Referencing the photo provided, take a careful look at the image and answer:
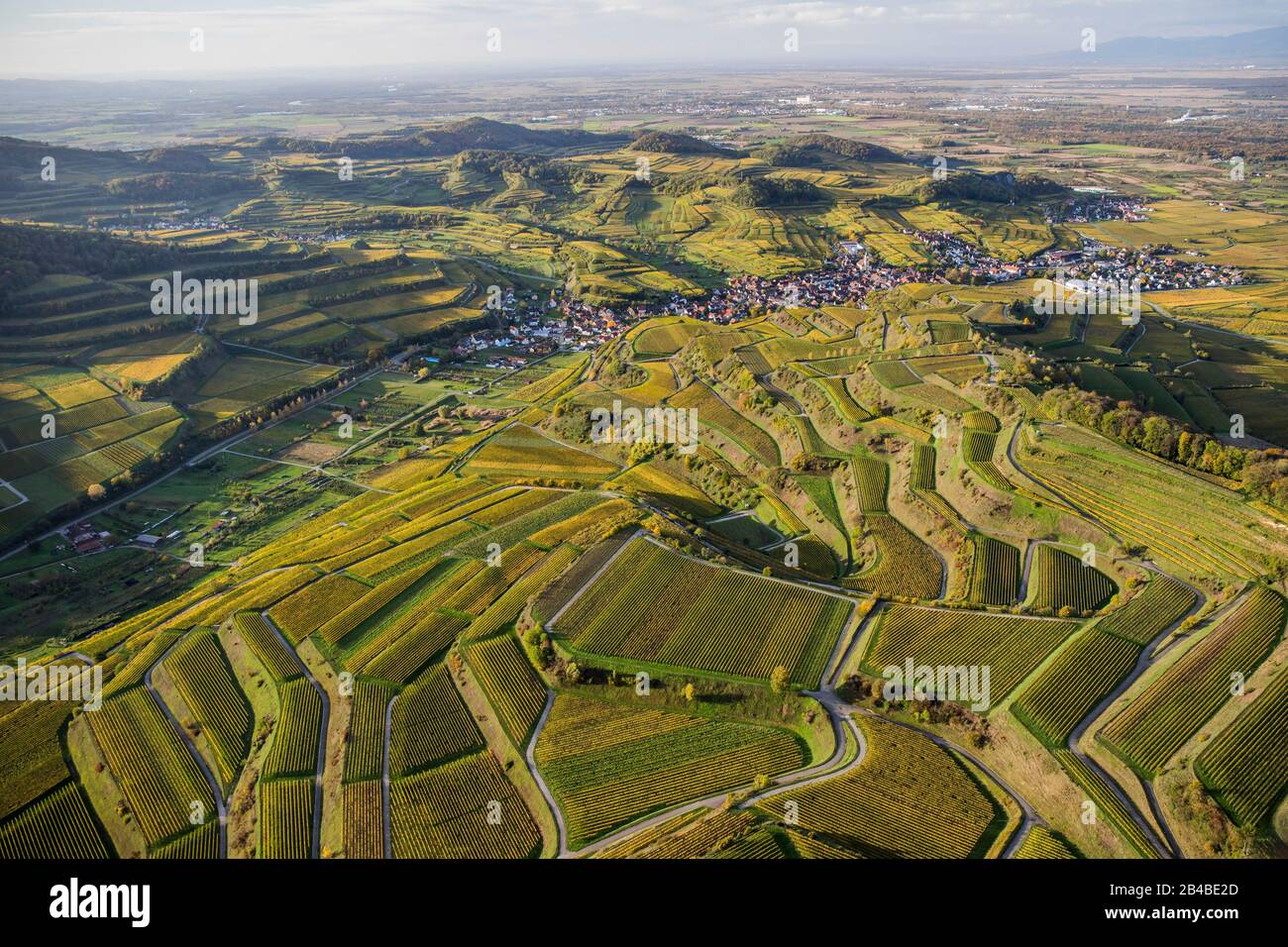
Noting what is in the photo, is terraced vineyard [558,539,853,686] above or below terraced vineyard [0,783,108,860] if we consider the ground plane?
above

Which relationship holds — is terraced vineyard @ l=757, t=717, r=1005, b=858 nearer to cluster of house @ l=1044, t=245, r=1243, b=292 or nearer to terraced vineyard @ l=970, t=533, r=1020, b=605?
terraced vineyard @ l=970, t=533, r=1020, b=605

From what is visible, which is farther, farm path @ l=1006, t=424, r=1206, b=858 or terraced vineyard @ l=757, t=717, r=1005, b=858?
terraced vineyard @ l=757, t=717, r=1005, b=858

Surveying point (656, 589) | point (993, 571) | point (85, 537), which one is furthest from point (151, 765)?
point (993, 571)

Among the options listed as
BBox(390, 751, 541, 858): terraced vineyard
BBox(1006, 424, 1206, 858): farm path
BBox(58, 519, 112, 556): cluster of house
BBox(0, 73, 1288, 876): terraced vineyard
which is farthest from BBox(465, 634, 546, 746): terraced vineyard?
BBox(58, 519, 112, 556): cluster of house

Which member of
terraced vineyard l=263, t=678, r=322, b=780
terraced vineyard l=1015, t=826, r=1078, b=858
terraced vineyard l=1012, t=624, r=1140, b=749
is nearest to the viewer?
terraced vineyard l=1015, t=826, r=1078, b=858

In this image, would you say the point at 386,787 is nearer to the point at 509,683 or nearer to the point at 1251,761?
the point at 509,683
